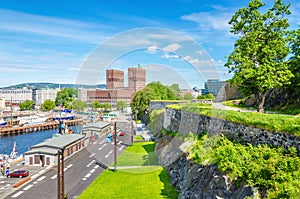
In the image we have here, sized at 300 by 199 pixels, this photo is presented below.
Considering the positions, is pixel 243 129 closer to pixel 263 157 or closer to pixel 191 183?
pixel 263 157

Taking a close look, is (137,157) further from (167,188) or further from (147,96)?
(147,96)

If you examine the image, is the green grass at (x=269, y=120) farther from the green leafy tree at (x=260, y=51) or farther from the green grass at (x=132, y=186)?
the green grass at (x=132, y=186)

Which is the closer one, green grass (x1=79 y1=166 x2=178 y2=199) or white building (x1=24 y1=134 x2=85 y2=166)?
green grass (x1=79 y1=166 x2=178 y2=199)

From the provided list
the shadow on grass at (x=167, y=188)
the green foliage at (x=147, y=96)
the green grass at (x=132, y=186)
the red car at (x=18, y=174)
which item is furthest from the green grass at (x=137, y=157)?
the green foliage at (x=147, y=96)

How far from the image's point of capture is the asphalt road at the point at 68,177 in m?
16.5

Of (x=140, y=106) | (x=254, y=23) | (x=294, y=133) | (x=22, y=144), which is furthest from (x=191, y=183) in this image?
(x=140, y=106)

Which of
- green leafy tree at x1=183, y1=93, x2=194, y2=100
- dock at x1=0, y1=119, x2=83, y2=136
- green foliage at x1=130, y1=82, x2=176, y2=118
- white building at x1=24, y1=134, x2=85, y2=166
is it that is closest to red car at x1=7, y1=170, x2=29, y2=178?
white building at x1=24, y1=134, x2=85, y2=166

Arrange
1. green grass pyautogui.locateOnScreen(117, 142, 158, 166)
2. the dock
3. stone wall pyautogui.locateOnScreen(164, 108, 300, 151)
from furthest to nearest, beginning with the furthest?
the dock, green grass pyautogui.locateOnScreen(117, 142, 158, 166), stone wall pyautogui.locateOnScreen(164, 108, 300, 151)

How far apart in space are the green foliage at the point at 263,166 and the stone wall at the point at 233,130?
0.96ft

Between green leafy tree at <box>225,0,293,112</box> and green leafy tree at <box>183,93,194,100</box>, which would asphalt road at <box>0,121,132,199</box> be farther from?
green leafy tree at <box>225,0,293,112</box>

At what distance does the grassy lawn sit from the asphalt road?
98 cm

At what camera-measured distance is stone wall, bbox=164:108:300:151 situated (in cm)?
910

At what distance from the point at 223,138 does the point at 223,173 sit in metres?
3.05

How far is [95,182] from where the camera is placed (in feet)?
58.9
